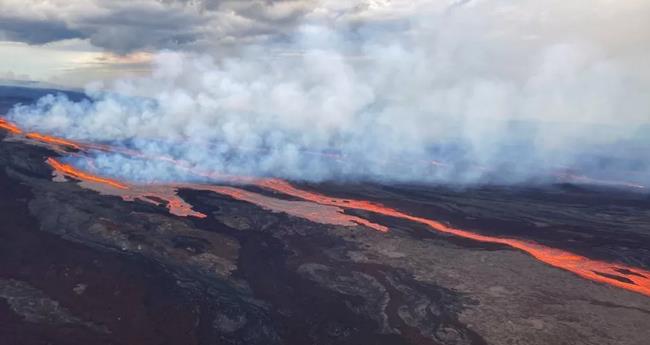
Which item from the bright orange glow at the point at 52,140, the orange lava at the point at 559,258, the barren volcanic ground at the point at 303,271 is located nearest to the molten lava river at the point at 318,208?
the orange lava at the point at 559,258

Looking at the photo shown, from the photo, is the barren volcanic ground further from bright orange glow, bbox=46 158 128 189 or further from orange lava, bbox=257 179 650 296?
bright orange glow, bbox=46 158 128 189

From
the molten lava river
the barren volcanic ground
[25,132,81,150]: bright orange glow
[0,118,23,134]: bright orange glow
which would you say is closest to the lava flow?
the molten lava river

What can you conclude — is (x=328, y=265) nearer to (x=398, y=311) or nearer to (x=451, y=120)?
(x=398, y=311)

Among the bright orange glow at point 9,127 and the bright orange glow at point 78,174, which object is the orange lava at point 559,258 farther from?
the bright orange glow at point 9,127

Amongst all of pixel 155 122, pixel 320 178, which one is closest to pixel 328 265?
pixel 320 178

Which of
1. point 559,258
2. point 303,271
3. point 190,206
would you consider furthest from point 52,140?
point 559,258

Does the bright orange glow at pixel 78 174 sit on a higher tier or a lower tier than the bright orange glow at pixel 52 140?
lower
